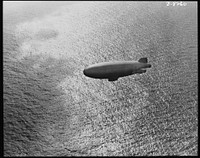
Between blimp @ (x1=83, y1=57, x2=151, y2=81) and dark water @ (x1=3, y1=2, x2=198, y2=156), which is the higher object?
blimp @ (x1=83, y1=57, x2=151, y2=81)

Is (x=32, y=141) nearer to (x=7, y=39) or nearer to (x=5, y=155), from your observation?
(x=5, y=155)

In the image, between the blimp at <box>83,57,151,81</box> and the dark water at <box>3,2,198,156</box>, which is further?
the dark water at <box>3,2,198,156</box>

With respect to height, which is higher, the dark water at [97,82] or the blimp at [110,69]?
the blimp at [110,69]

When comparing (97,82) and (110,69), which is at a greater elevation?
(110,69)

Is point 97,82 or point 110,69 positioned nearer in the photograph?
point 110,69

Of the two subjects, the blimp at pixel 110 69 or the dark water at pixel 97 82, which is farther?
the dark water at pixel 97 82

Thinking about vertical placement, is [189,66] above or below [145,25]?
below

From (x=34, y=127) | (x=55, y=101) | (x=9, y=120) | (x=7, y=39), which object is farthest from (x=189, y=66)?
(x=7, y=39)

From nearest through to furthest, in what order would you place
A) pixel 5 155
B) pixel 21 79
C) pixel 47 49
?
pixel 5 155
pixel 21 79
pixel 47 49
